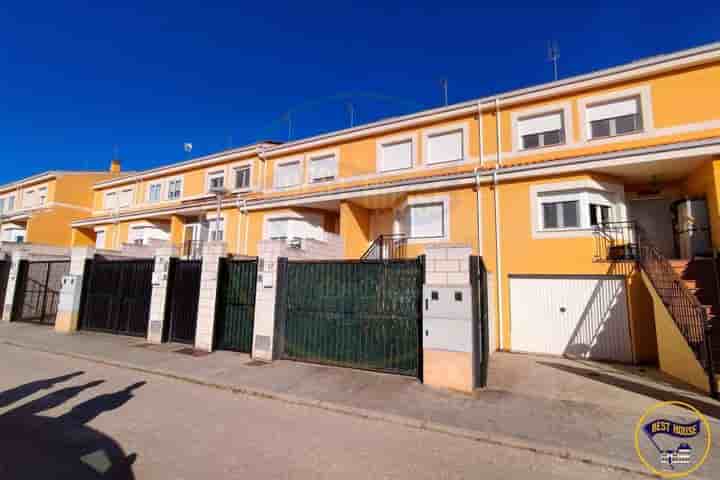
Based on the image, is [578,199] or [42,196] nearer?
[578,199]

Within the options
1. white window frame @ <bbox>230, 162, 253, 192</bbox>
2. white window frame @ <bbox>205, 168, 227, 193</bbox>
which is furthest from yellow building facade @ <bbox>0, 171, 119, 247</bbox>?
white window frame @ <bbox>230, 162, 253, 192</bbox>

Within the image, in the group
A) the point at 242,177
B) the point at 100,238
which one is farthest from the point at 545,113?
the point at 100,238

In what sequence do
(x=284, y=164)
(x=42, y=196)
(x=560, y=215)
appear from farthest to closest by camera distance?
1. (x=42, y=196)
2. (x=284, y=164)
3. (x=560, y=215)

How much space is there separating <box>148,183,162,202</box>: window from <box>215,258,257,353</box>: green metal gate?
16.6 m

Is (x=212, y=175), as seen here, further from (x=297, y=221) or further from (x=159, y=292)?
(x=159, y=292)

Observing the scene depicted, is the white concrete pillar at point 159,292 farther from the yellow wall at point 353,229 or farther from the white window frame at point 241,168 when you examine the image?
the white window frame at point 241,168

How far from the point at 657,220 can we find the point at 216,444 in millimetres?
13493

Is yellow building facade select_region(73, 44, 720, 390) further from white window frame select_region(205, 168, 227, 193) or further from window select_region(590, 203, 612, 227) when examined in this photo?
white window frame select_region(205, 168, 227, 193)

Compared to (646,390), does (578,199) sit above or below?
above

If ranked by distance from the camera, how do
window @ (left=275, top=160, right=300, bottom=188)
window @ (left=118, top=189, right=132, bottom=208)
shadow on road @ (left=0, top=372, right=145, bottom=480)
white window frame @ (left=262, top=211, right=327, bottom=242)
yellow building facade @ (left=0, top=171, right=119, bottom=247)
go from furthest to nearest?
1. yellow building facade @ (left=0, top=171, right=119, bottom=247)
2. window @ (left=118, top=189, right=132, bottom=208)
3. window @ (left=275, top=160, right=300, bottom=188)
4. white window frame @ (left=262, top=211, right=327, bottom=242)
5. shadow on road @ (left=0, top=372, right=145, bottom=480)

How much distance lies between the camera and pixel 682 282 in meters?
7.04

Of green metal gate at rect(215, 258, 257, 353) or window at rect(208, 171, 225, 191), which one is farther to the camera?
window at rect(208, 171, 225, 191)

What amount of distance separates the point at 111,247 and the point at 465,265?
25.0 meters

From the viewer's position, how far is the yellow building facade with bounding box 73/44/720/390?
9.52m
